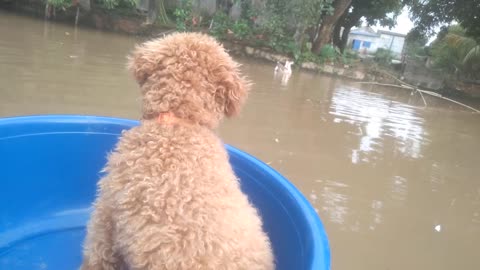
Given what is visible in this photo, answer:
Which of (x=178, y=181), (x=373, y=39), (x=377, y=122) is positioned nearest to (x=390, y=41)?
(x=373, y=39)

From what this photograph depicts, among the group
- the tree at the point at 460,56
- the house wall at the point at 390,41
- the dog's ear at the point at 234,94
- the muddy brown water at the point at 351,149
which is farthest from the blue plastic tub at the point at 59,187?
the house wall at the point at 390,41

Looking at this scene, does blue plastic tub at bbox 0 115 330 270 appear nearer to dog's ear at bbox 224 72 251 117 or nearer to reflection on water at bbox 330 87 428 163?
dog's ear at bbox 224 72 251 117

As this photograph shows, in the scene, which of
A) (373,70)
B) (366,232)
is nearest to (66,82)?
(366,232)

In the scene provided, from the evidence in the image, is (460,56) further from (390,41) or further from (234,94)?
(390,41)

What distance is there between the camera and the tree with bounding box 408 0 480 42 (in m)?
12.8

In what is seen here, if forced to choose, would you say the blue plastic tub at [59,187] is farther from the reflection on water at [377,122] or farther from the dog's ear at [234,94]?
the reflection on water at [377,122]

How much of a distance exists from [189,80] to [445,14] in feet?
51.4

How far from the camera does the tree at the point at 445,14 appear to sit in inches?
504

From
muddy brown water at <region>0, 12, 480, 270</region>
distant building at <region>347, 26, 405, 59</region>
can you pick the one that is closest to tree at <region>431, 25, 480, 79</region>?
muddy brown water at <region>0, 12, 480, 270</region>

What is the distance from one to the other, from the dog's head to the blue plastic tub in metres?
0.63

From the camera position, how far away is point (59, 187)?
261cm

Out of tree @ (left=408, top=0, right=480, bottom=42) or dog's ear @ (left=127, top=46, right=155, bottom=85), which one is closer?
dog's ear @ (left=127, top=46, right=155, bottom=85)

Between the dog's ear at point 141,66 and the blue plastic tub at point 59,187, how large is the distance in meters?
0.82

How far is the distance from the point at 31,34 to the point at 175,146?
1007 cm
